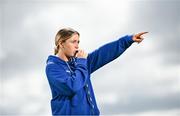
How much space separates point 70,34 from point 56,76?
2.38 feet

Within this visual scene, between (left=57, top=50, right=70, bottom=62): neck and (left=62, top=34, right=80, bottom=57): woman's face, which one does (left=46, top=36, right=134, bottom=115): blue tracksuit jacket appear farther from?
(left=62, top=34, right=80, bottom=57): woman's face

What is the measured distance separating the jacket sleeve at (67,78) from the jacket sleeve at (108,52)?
2.19 ft

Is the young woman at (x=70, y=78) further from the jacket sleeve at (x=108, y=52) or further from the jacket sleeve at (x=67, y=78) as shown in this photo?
the jacket sleeve at (x=108, y=52)

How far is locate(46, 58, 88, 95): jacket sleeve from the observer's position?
604cm

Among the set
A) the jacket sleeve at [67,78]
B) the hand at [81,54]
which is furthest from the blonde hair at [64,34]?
the jacket sleeve at [67,78]

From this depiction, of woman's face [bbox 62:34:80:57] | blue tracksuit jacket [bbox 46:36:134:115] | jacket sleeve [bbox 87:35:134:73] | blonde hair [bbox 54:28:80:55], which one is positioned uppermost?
blonde hair [bbox 54:28:80:55]

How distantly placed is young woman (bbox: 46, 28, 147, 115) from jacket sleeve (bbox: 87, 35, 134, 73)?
203 millimetres

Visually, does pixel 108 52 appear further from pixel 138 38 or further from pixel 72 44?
pixel 72 44

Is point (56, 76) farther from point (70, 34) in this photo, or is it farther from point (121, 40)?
point (121, 40)

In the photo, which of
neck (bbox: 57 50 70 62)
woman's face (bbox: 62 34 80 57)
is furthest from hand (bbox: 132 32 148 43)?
neck (bbox: 57 50 70 62)

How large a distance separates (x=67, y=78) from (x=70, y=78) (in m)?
0.05

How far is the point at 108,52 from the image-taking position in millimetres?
7016

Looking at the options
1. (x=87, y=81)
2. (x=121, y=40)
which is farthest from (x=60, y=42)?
(x=121, y=40)

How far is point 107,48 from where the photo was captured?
705 centimetres
